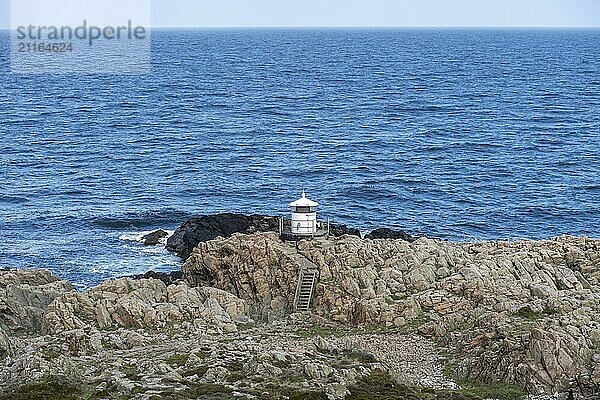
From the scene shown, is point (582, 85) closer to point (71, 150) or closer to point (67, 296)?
point (71, 150)

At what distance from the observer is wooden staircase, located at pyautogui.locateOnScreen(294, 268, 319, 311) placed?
45.2 meters

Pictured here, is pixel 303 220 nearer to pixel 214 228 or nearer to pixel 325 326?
pixel 325 326

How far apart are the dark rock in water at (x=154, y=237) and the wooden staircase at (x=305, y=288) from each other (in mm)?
23466

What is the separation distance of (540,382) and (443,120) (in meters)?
94.5

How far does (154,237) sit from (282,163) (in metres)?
29.3

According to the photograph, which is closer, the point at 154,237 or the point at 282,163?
the point at 154,237

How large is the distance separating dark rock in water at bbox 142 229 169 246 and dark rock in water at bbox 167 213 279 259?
5.65ft

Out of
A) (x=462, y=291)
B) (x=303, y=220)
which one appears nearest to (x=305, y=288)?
(x=303, y=220)

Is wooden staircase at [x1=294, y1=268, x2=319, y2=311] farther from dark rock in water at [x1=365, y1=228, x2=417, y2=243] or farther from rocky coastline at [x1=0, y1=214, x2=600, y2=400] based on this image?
dark rock in water at [x1=365, y1=228, x2=417, y2=243]

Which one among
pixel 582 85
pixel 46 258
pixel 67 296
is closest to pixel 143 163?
pixel 46 258

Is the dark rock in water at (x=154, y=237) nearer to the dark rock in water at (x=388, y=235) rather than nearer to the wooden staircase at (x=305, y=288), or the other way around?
the dark rock in water at (x=388, y=235)

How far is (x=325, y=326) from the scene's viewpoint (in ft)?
139

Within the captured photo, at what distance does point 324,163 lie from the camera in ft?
312

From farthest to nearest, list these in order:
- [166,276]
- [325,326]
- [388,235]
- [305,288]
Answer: [388,235] → [166,276] → [305,288] → [325,326]
